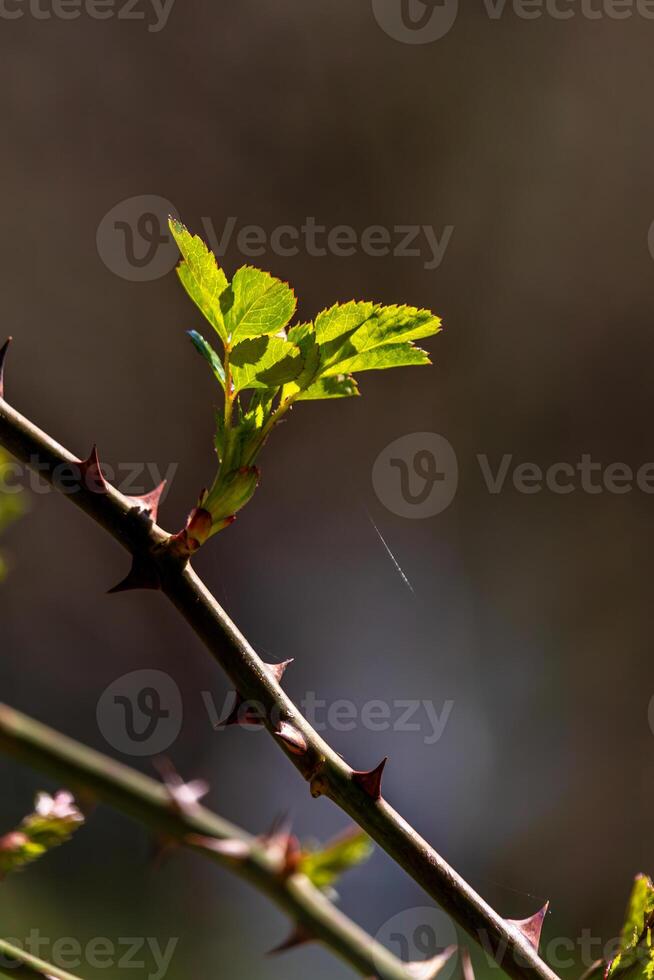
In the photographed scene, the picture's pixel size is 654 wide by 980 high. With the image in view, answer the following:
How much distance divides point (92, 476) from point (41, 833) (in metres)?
0.18

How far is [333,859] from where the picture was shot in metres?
0.48

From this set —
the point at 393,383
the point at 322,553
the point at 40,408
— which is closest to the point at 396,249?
the point at 393,383

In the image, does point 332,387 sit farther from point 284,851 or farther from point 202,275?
point 284,851

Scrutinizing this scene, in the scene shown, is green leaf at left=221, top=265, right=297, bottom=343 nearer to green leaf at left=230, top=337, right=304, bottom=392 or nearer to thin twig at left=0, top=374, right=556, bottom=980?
green leaf at left=230, top=337, right=304, bottom=392

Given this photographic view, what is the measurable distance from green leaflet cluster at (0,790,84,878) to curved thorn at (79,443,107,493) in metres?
0.16

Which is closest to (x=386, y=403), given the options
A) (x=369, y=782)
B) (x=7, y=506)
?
(x=7, y=506)

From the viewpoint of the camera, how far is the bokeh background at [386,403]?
3.34 m

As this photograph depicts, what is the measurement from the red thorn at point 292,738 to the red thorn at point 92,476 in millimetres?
143

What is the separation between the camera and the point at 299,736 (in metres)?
0.47

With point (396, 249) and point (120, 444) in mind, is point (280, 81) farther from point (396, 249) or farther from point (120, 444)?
point (120, 444)

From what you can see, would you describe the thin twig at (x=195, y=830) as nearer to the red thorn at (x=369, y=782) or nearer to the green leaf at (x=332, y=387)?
the red thorn at (x=369, y=782)

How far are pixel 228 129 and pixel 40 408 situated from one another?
46.2 inches

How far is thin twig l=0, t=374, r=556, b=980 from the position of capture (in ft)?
1.56

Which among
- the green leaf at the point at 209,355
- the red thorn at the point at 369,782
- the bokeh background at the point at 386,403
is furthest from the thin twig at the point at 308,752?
the bokeh background at the point at 386,403
